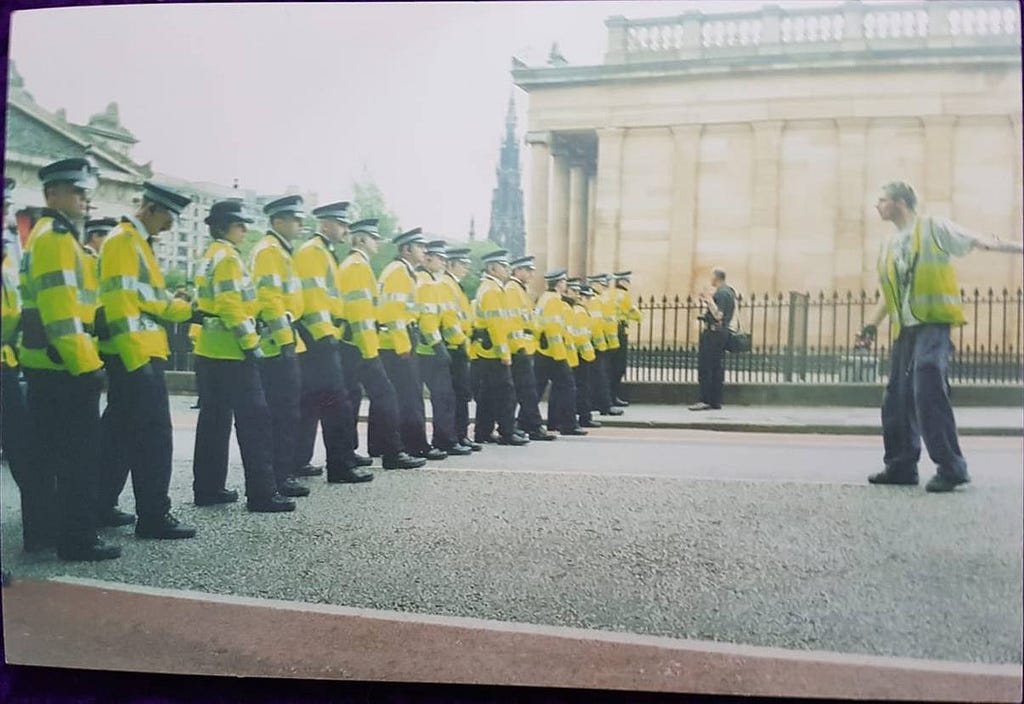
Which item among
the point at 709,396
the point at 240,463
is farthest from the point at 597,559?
the point at 240,463

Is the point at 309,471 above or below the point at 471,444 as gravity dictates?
below

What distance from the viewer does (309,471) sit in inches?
135

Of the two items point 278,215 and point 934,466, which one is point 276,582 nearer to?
point 278,215

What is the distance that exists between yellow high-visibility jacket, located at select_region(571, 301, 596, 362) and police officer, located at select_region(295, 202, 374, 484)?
3.34ft

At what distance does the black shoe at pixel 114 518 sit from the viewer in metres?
3.35

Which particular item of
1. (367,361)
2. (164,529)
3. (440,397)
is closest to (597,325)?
(440,397)

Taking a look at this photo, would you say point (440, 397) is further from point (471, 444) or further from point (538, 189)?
point (538, 189)

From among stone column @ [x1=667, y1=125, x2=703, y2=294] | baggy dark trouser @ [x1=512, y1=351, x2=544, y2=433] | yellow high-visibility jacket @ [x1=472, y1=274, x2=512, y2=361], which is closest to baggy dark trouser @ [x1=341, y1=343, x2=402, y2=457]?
yellow high-visibility jacket @ [x1=472, y1=274, x2=512, y2=361]

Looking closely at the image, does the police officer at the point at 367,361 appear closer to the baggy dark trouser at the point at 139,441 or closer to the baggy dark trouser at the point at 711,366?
the baggy dark trouser at the point at 139,441

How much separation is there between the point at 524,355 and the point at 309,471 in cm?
107

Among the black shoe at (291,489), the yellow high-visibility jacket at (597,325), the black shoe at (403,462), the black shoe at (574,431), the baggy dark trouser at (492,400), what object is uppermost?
the yellow high-visibility jacket at (597,325)

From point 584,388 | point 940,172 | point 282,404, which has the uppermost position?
point 940,172

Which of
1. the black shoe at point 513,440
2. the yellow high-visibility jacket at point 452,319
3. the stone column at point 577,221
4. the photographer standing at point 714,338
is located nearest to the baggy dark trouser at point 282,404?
the yellow high-visibility jacket at point 452,319

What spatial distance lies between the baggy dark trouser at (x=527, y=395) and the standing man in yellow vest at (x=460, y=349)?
21 cm
